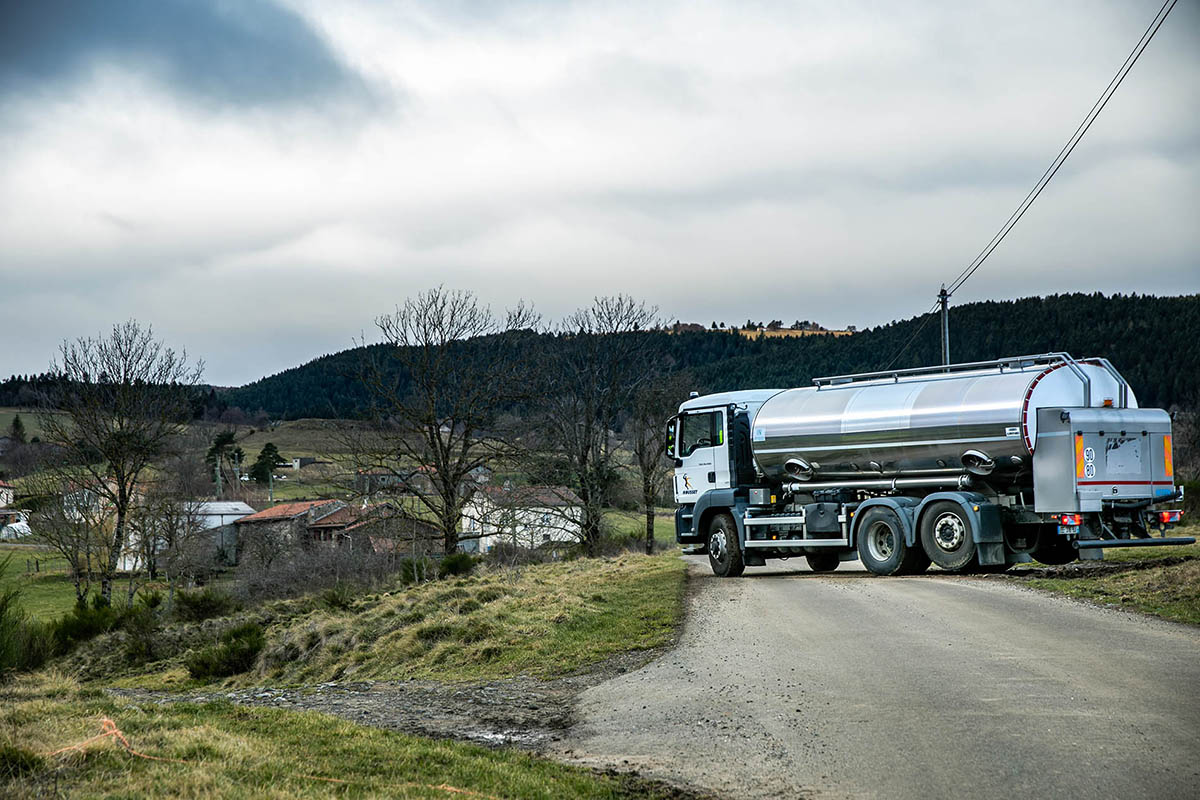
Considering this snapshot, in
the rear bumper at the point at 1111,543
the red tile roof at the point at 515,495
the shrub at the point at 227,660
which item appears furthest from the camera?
the red tile roof at the point at 515,495

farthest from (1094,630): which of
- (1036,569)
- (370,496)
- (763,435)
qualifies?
(370,496)

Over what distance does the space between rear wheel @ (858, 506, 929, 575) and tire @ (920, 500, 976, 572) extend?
1.67ft

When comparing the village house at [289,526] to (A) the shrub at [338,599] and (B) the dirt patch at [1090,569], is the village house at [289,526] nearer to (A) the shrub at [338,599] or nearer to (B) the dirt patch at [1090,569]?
(A) the shrub at [338,599]

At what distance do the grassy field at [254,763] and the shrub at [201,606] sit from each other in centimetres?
2609

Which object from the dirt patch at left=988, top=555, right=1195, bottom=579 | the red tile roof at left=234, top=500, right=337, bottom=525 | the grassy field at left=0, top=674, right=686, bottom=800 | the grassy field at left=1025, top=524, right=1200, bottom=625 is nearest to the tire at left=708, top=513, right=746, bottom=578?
the dirt patch at left=988, top=555, right=1195, bottom=579

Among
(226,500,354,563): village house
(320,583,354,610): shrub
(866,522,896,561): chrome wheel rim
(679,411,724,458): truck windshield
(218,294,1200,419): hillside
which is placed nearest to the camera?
(866,522,896,561): chrome wheel rim

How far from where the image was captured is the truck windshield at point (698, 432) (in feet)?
80.1

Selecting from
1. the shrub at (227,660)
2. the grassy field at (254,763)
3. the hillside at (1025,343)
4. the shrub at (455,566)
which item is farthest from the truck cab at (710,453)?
the hillside at (1025,343)

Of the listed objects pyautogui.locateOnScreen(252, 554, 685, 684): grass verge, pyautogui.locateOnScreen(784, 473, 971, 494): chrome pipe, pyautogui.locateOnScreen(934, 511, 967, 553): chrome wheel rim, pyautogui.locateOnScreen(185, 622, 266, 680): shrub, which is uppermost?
pyautogui.locateOnScreen(784, 473, 971, 494): chrome pipe

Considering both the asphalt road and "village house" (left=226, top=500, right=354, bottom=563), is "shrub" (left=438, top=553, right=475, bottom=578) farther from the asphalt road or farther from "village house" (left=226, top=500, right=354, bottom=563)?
the asphalt road

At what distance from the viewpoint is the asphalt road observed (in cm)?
661

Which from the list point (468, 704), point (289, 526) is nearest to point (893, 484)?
point (468, 704)

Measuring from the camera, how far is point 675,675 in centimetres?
1107

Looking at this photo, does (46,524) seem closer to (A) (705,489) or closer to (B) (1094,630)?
(A) (705,489)
